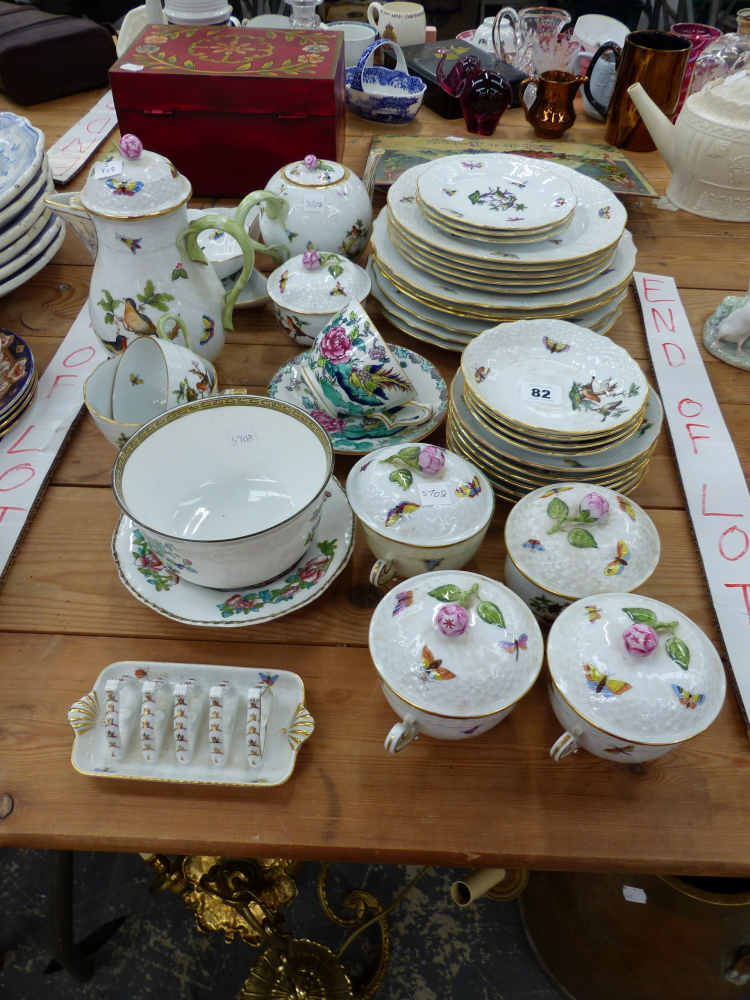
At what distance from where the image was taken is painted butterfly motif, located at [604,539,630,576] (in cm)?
64

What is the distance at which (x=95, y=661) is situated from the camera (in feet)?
2.21

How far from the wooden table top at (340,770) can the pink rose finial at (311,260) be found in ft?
1.30

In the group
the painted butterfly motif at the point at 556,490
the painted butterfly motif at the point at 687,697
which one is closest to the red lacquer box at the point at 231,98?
the painted butterfly motif at the point at 556,490

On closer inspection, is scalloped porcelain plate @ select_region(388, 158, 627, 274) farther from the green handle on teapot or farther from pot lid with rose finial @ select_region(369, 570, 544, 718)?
pot lid with rose finial @ select_region(369, 570, 544, 718)

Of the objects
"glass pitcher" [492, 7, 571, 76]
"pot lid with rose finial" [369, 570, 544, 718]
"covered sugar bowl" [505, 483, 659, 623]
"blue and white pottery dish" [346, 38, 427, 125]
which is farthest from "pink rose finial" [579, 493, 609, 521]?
"glass pitcher" [492, 7, 571, 76]

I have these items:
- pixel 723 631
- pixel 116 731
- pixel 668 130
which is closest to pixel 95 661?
pixel 116 731

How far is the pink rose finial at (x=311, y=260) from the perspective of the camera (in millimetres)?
929

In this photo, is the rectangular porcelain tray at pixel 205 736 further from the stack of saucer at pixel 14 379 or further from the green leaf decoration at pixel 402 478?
the stack of saucer at pixel 14 379

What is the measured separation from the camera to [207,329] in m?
0.87

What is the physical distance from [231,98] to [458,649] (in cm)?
101

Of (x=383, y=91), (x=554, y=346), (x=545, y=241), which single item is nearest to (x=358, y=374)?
(x=554, y=346)

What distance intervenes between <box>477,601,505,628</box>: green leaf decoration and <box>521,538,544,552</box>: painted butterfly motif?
9 centimetres

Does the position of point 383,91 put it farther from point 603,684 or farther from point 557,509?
point 603,684

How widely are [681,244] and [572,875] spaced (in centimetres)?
104
